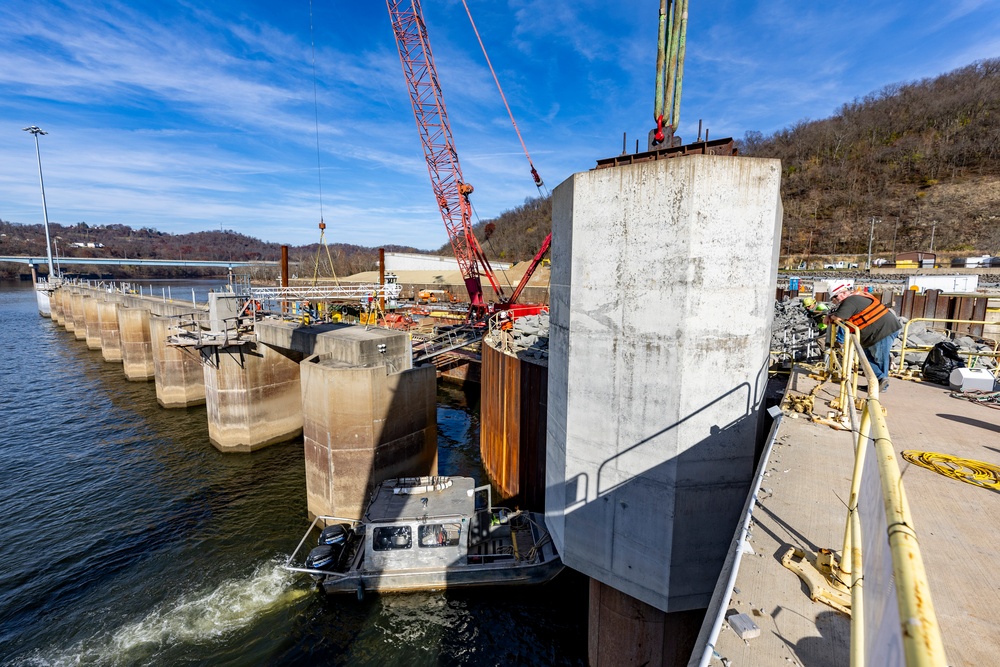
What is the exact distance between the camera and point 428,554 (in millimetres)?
12242

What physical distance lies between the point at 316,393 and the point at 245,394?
8.46m

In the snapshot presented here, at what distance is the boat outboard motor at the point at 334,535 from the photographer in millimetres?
12714

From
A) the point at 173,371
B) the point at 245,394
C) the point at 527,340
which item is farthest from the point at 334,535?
the point at 173,371

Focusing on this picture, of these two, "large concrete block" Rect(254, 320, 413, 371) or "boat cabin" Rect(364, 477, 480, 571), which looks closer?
"boat cabin" Rect(364, 477, 480, 571)

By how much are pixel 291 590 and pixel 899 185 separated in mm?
106554

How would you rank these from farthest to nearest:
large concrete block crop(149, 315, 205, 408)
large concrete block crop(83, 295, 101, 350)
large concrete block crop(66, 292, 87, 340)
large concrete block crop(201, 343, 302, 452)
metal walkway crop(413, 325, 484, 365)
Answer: large concrete block crop(66, 292, 87, 340) < large concrete block crop(83, 295, 101, 350) < metal walkway crop(413, 325, 484, 365) < large concrete block crop(149, 315, 205, 408) < large concrete block crop(201, 343, 302, 452)

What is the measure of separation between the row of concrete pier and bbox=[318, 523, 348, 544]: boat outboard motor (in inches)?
56.3

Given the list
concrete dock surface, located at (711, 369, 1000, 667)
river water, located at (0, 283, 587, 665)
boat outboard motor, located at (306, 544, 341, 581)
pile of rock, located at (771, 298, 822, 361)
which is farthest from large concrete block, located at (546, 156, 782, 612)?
boat outboard motor, located at (306, 544, 341, 581)

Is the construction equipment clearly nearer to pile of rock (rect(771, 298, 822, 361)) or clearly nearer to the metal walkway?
pile of rock (rect(771, 298, 822, 361))

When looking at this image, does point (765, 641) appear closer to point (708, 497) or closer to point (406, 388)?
point (708, 497)

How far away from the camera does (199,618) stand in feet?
37.9

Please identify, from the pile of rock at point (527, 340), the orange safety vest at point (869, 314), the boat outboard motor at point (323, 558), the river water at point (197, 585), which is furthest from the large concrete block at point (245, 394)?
the orange safety vest at point (869, 314)

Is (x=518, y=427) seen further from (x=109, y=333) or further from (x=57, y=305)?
(x=57, y=305)

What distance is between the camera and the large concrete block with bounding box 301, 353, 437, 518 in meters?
14.1
